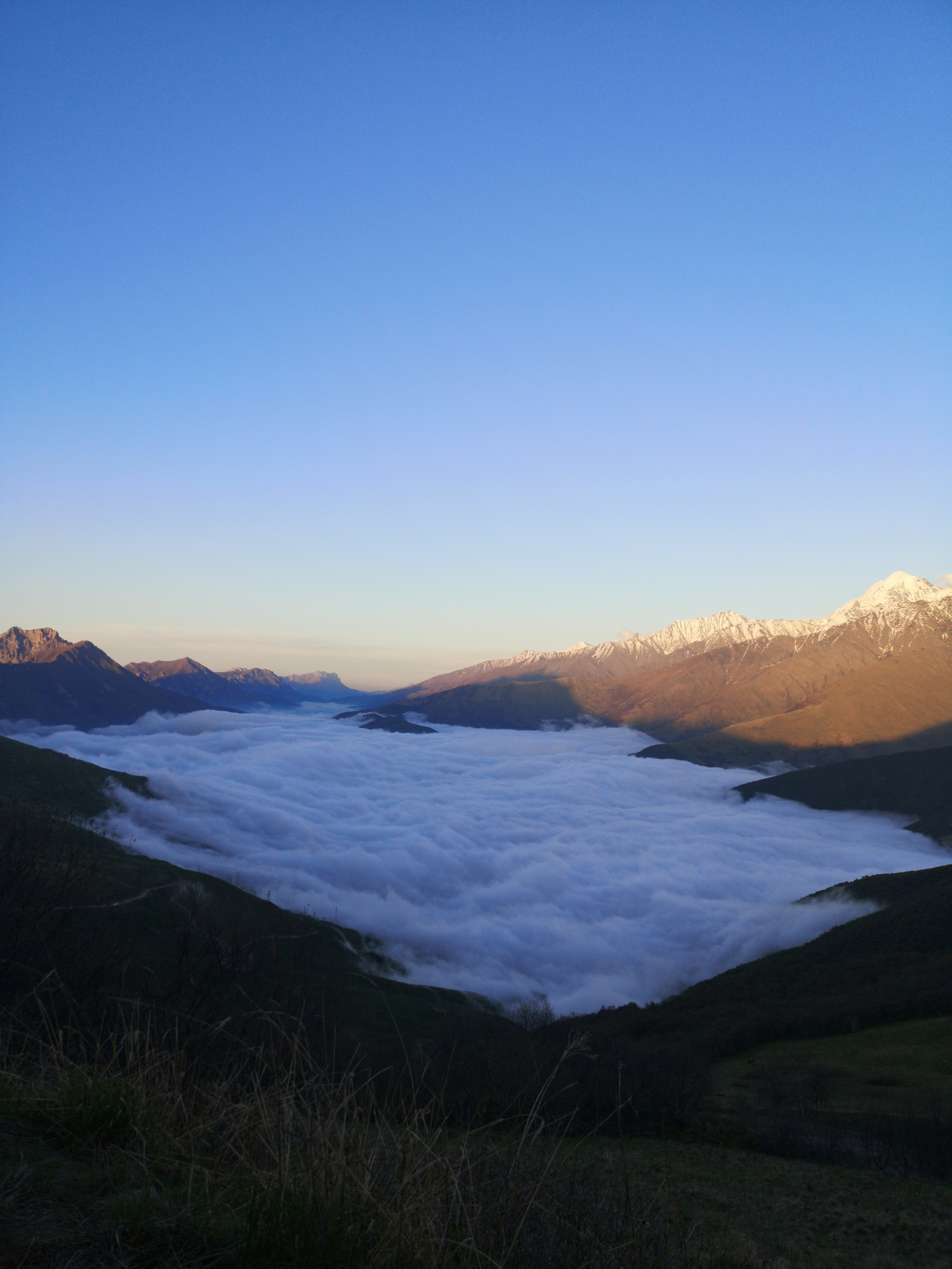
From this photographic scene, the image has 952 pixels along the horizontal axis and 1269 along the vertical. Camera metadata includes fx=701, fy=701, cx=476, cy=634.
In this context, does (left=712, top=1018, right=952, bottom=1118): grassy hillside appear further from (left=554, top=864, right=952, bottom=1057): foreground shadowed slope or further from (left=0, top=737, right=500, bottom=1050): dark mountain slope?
(left=0, top=737, right=500, bottom=1050): dark mountain slope

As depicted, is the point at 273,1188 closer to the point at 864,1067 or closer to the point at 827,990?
the point at 864,1067

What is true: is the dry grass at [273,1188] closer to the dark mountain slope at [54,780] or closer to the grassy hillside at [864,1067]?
the grassy hillside at [864,1067]

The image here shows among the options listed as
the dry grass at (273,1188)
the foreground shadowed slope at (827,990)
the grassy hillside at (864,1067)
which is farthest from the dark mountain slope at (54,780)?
the dry grass at (273,1188)

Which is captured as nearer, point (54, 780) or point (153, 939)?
point (153, 939)

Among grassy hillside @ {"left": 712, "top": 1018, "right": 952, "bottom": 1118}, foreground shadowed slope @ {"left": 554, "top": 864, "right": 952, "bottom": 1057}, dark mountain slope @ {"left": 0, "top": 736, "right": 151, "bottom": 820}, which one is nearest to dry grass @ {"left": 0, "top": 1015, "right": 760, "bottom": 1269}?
grassy hillside @ {"left": 712, "top": 1018, "right": 952, "bottom": 1118}

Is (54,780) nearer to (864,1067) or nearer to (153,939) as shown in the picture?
(153,939)

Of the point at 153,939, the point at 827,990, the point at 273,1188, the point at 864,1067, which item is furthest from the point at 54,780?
the point at 273,1188

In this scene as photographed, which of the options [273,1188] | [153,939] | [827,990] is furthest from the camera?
[153,939]

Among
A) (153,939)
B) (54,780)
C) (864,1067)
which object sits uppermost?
(54,780)

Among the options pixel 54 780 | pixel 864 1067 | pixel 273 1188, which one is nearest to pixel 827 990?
pixel 864 1067

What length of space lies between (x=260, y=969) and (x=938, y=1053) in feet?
163

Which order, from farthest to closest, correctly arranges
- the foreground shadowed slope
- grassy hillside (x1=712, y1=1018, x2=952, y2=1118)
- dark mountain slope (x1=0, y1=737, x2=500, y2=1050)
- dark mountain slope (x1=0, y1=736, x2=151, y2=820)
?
dark mountain slope (x1=0, y1=736, x2=151, y2=820)
the foreground shadowed slope
grassy hillside (x1=712, y1=1018, x2=952, y2=1118)
dark mountain slope (x1=0, y1=737, x2=500, y2=1050)

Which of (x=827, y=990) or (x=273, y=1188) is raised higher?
(x=273, y=1188)

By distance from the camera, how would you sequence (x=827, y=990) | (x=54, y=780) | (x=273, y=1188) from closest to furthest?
(x=273, y=1188)
(x=827, y=990)
(x=54, y=780)
